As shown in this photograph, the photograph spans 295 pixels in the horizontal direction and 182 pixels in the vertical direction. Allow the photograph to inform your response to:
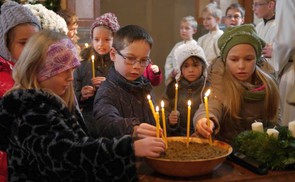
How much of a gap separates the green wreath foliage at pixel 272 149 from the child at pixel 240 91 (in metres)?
0.38

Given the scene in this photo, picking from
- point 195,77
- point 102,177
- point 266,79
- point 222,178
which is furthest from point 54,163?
point 195,77

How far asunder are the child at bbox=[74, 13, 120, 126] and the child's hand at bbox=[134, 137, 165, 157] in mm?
A: 1375

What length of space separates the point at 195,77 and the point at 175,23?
243 inches

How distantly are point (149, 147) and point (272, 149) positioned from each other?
1.79 feet

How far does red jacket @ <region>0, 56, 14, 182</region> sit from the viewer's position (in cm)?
191

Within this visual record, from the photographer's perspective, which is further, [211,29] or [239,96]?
[211,29]

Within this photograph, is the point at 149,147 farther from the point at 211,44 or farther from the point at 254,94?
the point at 211,44

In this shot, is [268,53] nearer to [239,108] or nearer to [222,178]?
[239,108]

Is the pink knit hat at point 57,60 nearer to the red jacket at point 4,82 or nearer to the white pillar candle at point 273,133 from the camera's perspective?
the red jacket at point 4,82

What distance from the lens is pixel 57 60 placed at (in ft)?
5.76

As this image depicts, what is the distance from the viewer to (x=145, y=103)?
7.65 feet

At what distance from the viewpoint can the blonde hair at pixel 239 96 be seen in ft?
7.59

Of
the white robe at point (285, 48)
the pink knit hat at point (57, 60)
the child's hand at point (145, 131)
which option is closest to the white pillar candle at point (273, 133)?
the child's hand at point (145, 131)

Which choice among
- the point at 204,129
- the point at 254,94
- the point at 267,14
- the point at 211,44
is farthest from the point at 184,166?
the point at 211,44
